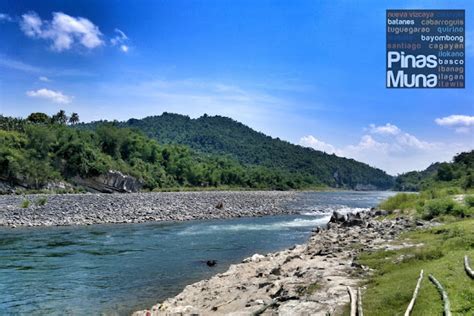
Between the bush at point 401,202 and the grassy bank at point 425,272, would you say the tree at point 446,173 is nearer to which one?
the bush at point 401,202

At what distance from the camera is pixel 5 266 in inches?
861

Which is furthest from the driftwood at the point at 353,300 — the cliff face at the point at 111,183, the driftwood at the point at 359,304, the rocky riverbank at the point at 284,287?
the cliff face at the point at 111,183

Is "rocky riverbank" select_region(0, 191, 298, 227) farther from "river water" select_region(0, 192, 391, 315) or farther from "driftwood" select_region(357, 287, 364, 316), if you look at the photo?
"driftwood" select_region(357, 287, 364, 316)

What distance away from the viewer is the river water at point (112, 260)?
15797mm

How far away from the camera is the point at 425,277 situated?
10836 mm

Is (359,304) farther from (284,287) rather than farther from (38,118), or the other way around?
(38,118)

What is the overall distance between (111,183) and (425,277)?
9162cm

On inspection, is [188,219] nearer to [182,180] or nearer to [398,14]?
[398,14]

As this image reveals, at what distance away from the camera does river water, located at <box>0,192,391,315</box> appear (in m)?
15.8

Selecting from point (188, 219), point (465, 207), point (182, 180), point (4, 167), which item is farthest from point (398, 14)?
point (182, 180)

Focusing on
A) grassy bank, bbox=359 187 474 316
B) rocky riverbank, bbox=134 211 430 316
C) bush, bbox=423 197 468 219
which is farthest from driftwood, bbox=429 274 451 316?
bush, bbox=423 197 468 219

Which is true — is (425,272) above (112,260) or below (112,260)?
above

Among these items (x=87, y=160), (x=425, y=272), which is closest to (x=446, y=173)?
(x=87, y=160)

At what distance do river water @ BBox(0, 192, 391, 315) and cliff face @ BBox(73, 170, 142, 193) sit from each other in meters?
55.2
